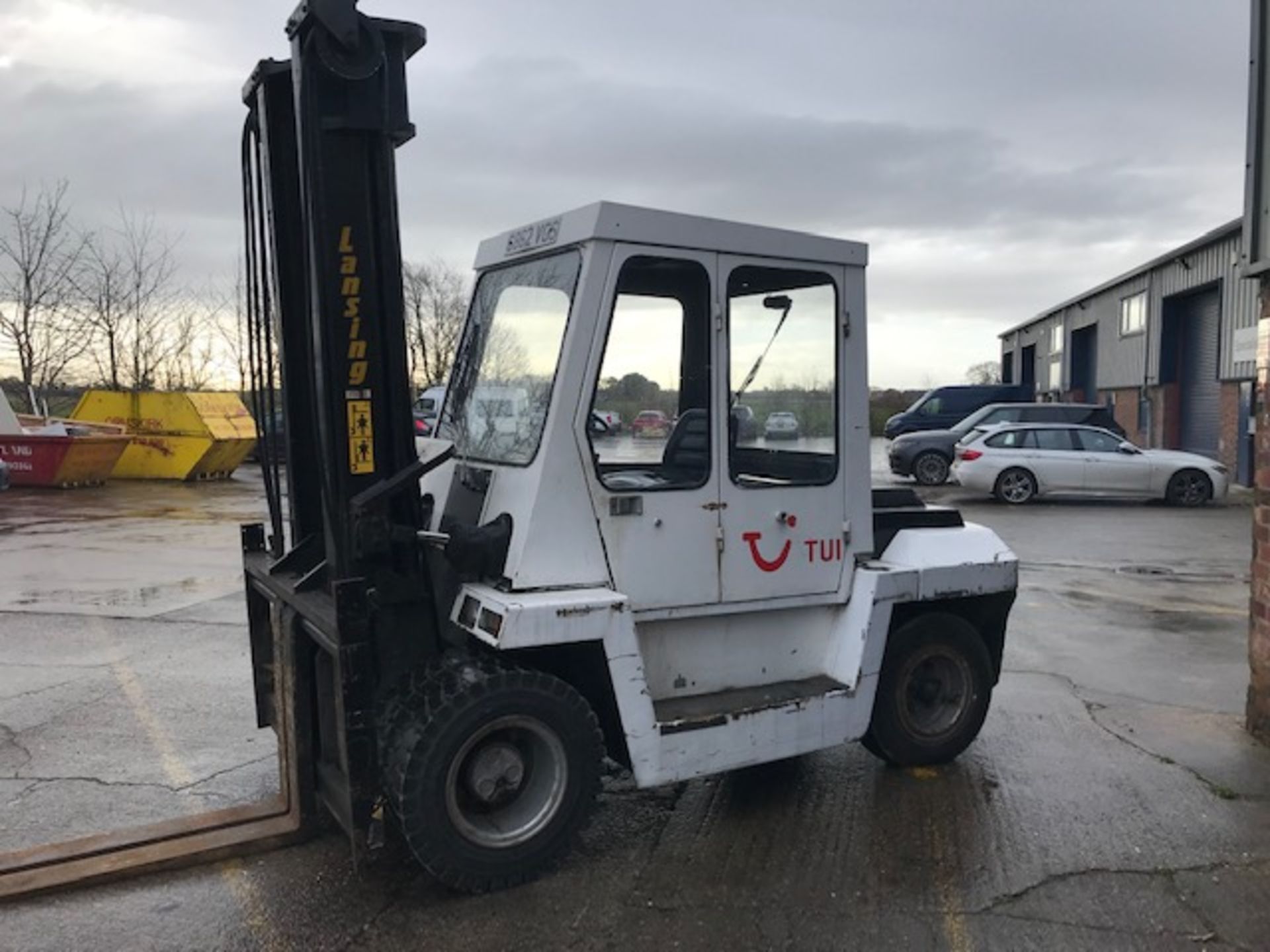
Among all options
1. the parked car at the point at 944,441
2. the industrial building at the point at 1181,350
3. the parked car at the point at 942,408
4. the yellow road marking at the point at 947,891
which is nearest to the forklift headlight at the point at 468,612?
the yellow road marking at the point at 947,891

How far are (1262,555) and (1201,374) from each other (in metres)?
21.7

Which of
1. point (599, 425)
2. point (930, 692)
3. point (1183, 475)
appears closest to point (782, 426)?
point (599, 425)

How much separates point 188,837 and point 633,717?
1.89 metres

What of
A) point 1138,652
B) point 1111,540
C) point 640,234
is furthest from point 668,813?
point 1111,540

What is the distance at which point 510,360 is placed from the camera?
445 centimetres

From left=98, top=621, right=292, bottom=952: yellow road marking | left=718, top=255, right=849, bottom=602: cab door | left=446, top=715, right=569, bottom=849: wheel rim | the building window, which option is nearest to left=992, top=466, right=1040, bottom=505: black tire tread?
the building window

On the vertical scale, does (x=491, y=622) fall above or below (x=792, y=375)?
below

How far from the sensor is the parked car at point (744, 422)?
4.41 metres

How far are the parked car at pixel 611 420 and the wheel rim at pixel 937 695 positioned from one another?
1.98 metres

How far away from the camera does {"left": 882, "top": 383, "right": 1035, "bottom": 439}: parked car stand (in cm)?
2825

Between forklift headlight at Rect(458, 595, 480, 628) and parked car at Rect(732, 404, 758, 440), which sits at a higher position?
parked car at Rect(732, 404, 758, 440)

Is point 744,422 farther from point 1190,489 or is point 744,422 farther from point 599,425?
point 1190,489

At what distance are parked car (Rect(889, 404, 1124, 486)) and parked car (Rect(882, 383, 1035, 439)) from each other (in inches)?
204

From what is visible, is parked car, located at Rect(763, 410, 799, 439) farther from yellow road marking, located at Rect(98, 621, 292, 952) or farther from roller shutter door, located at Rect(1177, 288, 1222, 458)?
roller shutter door, located at Rect(1177, 288, 1222, 458)
